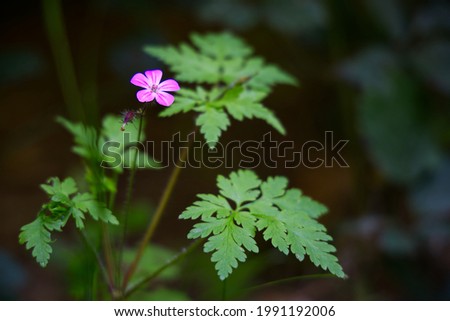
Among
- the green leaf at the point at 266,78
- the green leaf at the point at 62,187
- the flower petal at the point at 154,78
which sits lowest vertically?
the green leaf at the point at 62,187

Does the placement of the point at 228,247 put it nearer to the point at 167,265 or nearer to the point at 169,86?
the point at 167,265

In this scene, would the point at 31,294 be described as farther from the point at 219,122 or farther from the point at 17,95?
the point at 219,122

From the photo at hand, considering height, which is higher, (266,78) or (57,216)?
(266,78)

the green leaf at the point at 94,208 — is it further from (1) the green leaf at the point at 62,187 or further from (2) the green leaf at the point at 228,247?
(2) the green leaf at the point at 228,247

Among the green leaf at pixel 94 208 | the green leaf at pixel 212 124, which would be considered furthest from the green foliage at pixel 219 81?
the green leaf at pixel 94 208

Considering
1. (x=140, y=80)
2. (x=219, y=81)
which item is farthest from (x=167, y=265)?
(x=219, y=81)
